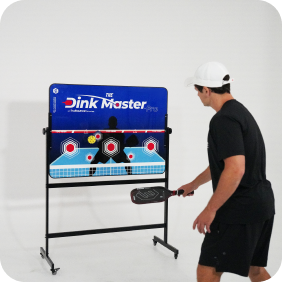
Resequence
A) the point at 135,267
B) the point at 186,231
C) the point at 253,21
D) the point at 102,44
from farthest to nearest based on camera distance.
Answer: the point at 253,21 → the point at 102,44 → the point at 186,231 → the point at 135,267

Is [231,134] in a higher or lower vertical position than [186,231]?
higher

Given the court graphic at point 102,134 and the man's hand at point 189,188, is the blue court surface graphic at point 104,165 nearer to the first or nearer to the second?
the court graphic at point 102,134

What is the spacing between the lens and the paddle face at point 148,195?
2.81 m

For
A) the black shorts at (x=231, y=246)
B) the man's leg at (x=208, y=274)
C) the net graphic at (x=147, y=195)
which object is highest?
the net graphic at (x=147, y=195)

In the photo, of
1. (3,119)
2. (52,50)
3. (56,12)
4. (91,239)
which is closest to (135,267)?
(91,239)

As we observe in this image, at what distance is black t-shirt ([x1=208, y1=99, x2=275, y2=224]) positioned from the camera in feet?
7.24

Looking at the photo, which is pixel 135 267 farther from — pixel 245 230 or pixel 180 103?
pixel 180 103

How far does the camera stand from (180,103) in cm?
518

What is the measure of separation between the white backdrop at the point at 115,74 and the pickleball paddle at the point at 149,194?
110 centimetres

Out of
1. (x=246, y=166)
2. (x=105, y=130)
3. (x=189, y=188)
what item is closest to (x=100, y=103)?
(x=105, y=130)

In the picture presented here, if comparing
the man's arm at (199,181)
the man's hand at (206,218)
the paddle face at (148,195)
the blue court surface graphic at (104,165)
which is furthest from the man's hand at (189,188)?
the blue court surface graphic at (104,165)

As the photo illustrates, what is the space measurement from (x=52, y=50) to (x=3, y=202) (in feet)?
5.98

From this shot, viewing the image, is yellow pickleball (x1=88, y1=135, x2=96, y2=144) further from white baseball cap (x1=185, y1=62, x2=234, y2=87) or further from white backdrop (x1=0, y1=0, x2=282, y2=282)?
white baseball cap (x1=185, y1=62, x2=234, y2=87)

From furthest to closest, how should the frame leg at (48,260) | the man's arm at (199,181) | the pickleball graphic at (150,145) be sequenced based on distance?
1. the pickleball graphic at (150,145)
2. the frame leg at (48,260)
3. the man's arm at (199,181)
